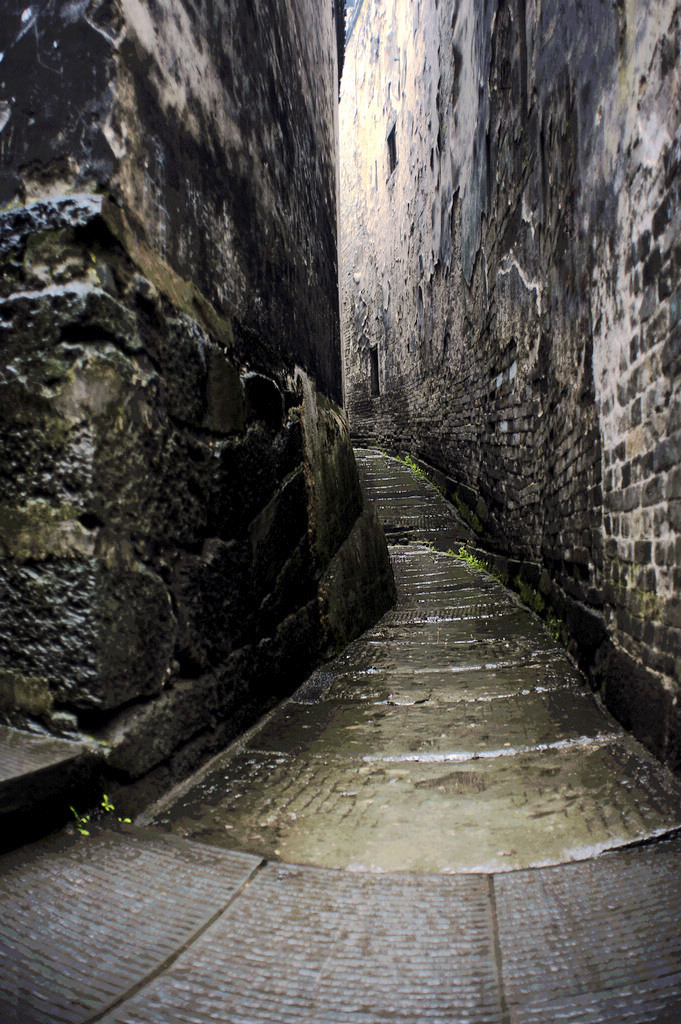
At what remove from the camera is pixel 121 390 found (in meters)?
1.63

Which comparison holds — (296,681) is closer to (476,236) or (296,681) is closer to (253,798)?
(253,798)

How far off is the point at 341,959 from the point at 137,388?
140 centimetres

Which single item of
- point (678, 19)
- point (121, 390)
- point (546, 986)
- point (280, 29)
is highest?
point (280, 29)

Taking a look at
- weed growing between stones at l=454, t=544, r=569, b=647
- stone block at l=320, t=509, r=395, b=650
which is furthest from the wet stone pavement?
weed growing between stones at l=454, t=544, r=569, b=647

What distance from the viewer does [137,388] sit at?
1686 mm

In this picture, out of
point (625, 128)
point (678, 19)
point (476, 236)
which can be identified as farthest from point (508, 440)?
point (678, 19)

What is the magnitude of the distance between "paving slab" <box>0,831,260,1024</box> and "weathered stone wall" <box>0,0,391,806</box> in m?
0.24

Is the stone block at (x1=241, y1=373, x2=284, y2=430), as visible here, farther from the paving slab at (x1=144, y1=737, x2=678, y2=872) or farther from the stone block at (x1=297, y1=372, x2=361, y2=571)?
the paving slab at (x1=144, y1=737, x2=678, y2=872)

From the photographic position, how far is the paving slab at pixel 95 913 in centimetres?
101

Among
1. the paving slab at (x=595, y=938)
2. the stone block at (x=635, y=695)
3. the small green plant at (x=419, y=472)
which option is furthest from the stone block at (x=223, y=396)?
the small green plant at (x=419, y=472)

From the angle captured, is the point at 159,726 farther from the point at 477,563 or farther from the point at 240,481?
the point at 477,563

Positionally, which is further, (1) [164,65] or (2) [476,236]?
(2) [476,236]

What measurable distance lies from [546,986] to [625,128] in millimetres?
2547

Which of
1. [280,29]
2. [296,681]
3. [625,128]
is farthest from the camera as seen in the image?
[280,29]
